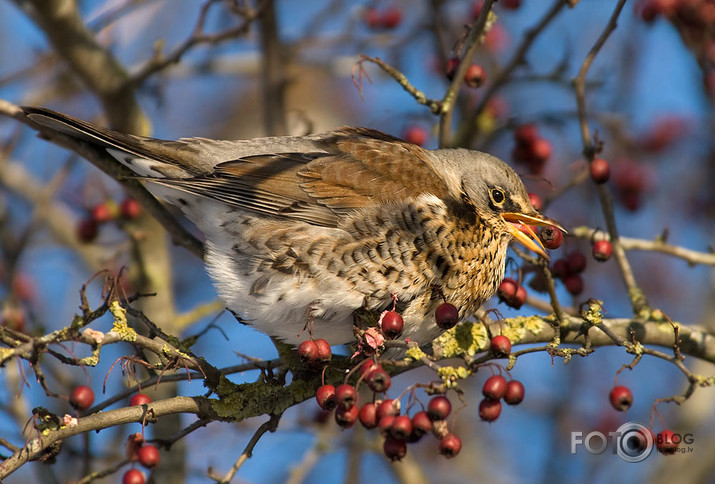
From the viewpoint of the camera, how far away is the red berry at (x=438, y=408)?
253 centimetres

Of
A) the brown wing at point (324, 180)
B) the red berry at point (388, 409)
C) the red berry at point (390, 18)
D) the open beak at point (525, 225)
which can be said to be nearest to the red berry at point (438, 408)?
the red berry at point (388, 409)

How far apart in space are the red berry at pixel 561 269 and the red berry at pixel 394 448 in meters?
1.35

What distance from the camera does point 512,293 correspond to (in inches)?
132

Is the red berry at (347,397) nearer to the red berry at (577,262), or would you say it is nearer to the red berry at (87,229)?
the red berry at (577,262)

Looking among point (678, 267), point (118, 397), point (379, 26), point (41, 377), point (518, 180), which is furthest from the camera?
point (678, 267)

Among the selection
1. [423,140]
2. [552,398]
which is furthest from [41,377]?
[552,398]

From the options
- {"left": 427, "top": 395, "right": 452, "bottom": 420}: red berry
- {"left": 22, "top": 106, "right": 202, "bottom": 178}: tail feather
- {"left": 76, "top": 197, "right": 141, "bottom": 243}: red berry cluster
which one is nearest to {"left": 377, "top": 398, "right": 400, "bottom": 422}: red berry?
{"left": 427, "top": 395, "right": 452, "bottom": 420}: red berry

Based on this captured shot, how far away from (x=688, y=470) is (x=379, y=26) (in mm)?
3580

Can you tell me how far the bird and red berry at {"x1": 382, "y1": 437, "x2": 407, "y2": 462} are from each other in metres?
0.71

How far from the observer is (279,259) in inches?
134

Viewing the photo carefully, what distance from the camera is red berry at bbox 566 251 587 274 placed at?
355cm

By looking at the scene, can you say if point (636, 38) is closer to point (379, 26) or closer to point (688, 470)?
point (379, 26)

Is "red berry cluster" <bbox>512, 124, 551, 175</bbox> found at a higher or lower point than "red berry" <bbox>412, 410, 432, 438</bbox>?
higher

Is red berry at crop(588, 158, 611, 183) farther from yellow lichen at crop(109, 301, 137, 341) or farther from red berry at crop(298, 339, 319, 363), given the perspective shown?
yellow lichen at crop(109, 301, 137, 341)
